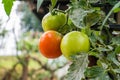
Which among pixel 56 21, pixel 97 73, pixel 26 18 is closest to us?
pixel 97 73

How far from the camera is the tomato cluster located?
0.48 meters

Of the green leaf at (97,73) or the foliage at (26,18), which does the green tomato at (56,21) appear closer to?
the green leaf at (97,73)

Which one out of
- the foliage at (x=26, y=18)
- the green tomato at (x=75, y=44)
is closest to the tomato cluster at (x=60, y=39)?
the green tomato at (x=75, y=44)

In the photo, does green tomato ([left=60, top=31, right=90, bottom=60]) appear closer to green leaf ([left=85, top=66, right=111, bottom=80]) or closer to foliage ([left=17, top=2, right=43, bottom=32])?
green leaf ([left=85, top=66, right=111, bottom=80])

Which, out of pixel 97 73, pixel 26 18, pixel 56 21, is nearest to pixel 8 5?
pixel 56 21

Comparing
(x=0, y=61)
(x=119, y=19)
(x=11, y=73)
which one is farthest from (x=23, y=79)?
(x=119, y=19)

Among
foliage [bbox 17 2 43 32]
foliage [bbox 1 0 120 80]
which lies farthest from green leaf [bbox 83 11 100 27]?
foliage [bbox 17 2 43 32]

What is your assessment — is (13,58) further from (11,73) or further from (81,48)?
(81,48)

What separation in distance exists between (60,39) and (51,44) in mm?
18

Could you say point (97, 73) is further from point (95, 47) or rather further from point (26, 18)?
point (26, 18)

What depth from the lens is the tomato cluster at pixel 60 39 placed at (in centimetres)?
48

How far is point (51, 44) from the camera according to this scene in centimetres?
53

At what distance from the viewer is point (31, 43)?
130 inches

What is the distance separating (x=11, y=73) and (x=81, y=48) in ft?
9.48
